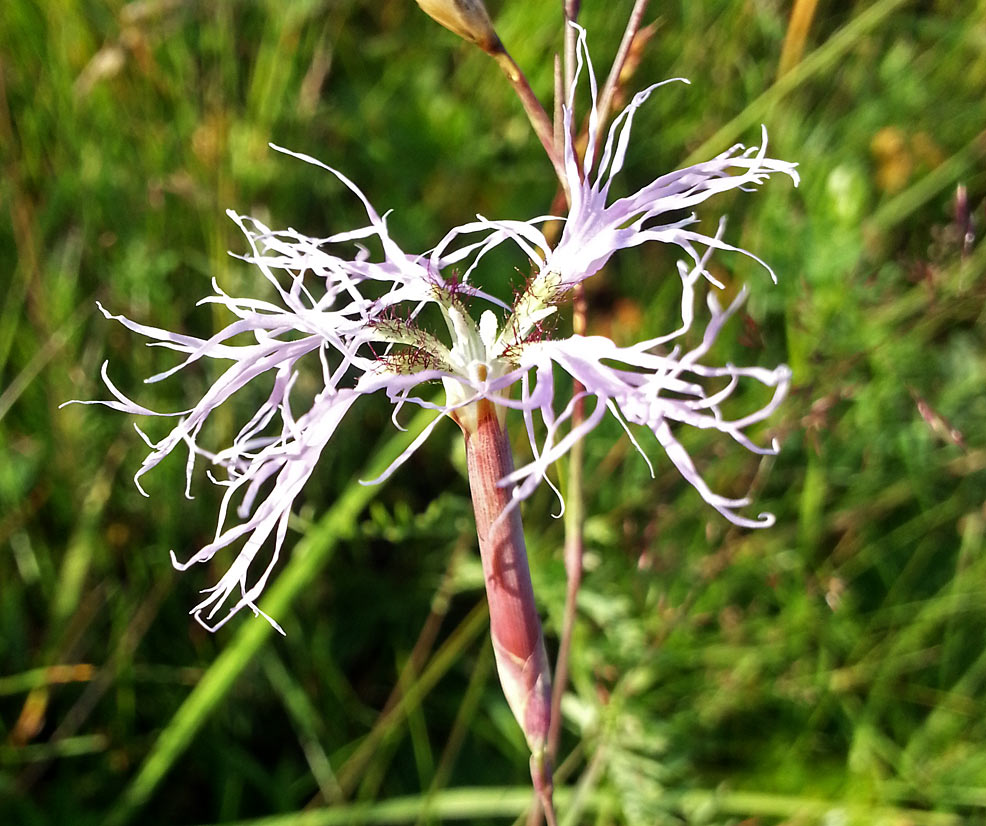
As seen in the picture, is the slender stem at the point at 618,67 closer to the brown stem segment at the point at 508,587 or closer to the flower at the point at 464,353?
the flower at the point at 464,353

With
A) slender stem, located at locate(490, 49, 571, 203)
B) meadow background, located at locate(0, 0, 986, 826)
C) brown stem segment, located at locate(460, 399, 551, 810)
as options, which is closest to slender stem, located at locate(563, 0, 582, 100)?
slender stem, located at locate(490, 49, 571, 203)

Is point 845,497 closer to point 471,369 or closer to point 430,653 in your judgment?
point 430,653

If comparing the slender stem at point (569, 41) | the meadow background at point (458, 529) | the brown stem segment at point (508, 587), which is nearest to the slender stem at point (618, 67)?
the slender stem at point (569, 41)

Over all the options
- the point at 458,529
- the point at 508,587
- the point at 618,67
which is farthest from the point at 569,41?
the point at 458,529

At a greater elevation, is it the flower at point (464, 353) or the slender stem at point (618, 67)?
the slender stem at point (618, 67)

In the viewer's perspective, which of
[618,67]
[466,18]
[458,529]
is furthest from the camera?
[458,529]

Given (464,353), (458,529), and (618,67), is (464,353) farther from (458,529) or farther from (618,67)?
(458,529)
